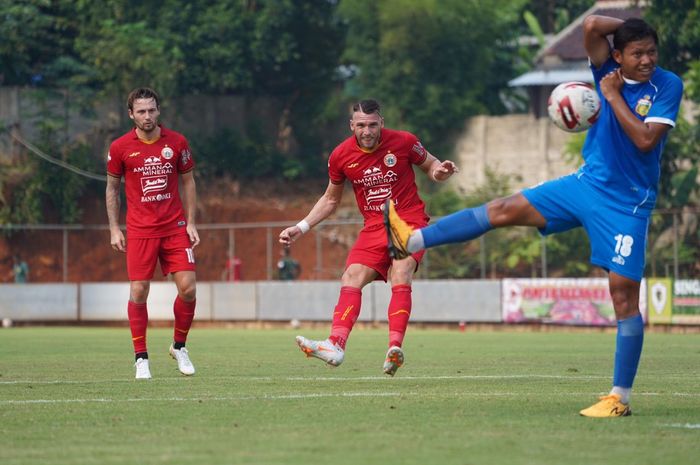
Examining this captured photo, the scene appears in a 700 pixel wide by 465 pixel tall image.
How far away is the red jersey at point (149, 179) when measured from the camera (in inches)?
487

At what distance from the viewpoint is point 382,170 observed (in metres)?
12.1

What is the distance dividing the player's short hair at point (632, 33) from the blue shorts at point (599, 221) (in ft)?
2.89

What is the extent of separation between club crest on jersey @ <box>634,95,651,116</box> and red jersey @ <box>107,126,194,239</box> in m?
5.09

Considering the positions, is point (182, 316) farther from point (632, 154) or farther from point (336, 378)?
point (632, 154)

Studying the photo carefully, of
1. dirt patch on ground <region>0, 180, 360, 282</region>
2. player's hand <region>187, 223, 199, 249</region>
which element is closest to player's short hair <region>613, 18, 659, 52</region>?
player's hand <region>187, 223, 199, 249</region>

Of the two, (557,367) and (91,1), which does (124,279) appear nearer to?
(91,1)

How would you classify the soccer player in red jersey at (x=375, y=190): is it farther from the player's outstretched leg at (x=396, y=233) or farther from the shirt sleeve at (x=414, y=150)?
the player's outstretched leg at (x=396, y=233)

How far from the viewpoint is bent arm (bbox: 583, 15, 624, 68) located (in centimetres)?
857

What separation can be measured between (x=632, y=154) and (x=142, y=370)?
5292mm

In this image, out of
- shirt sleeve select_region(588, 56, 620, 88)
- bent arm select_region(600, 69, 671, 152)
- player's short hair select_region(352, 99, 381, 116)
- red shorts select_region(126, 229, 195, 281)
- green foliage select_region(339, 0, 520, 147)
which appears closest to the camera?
bent arm select_region(600, 69, 671, 152)

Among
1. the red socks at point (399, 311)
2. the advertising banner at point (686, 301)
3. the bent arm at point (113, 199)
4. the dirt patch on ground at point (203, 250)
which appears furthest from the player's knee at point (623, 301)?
the dirt patch on ground at point (203, 250)

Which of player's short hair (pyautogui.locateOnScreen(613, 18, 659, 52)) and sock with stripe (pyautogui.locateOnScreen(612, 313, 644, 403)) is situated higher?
player's short hair (pyautogui.locateOnScreen(613, 18, 659, 52))

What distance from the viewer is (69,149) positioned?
46.7 meters

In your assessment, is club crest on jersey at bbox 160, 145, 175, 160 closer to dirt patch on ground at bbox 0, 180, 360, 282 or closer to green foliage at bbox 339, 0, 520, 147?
dirt patch on ground at bbox 0, 180, 360, 282
